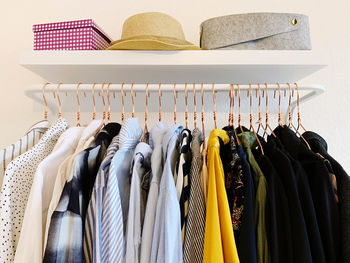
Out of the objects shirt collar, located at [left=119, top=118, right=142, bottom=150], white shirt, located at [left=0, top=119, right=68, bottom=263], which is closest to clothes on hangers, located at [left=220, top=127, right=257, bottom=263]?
shirt collar, located at [left=119, top=118, right=142, bottom=150]

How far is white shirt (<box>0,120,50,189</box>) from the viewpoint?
71cm

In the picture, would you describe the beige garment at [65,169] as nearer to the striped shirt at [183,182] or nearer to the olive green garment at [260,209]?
the striped shirt at [183,182]

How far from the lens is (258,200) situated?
60 centimetres

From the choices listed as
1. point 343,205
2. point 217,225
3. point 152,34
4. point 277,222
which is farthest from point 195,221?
point 152,34

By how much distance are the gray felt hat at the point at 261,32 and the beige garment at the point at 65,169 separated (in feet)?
1.42

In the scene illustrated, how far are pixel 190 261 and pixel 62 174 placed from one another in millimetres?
352

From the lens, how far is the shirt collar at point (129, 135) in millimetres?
680

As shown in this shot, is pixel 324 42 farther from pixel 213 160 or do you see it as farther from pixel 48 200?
pixel 48 200

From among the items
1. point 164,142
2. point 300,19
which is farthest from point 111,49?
point 300,19

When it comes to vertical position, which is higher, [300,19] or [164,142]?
[300,19]

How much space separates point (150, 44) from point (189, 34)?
363 mm

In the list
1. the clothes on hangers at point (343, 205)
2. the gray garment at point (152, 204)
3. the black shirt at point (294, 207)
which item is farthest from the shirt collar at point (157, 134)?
the clothes on hangers at point (343, 205)

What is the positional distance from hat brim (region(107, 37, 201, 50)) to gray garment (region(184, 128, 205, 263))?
328 mm

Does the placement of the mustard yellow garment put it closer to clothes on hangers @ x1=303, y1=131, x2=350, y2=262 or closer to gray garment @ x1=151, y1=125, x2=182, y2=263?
gray garment @ x1=151, y1=125, x2=182, y2=263
